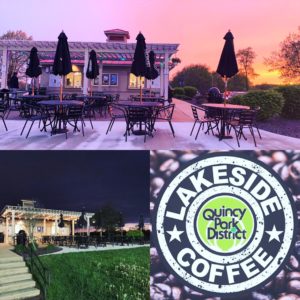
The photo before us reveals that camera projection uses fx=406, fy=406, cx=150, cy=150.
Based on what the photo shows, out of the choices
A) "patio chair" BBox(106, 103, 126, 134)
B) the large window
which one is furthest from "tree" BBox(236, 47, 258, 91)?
the large window

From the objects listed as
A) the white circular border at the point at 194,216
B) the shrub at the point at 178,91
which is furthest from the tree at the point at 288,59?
the white circular border at the point at 194,216

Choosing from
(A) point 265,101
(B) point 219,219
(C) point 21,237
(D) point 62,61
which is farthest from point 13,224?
(D) point 62,61

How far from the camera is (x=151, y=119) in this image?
4117 millimetres

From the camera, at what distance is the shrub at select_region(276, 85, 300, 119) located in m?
3.26

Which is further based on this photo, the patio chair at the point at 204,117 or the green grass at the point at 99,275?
the patio chair at the point at 204,117

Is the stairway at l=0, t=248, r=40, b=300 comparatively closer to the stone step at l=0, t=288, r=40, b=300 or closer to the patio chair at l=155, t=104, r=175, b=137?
the stone step at l=0, t=288, r=40, b=300

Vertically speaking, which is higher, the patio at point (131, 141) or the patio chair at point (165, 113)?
the patio chair at point (165, 113)

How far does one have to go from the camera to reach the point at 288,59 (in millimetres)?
3135

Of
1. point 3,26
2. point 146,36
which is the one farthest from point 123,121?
point 3,26

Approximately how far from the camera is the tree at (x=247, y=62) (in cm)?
323

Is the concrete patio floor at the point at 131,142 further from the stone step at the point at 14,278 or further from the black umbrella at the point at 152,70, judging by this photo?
the black umbrella at the point at 152,70

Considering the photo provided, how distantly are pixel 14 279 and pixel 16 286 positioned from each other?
0.15 ft

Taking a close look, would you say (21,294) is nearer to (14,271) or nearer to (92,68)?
(14,271)

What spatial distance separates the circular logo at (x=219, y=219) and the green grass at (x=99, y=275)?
213 mm
